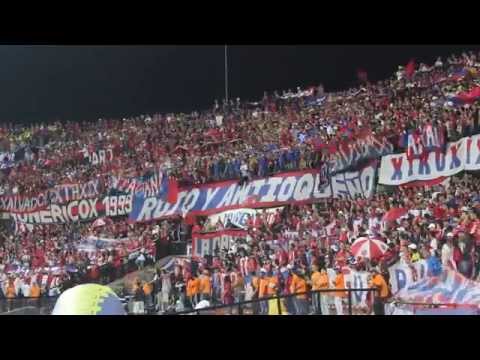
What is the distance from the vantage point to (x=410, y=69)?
588 cm

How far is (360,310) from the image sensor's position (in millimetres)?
5695

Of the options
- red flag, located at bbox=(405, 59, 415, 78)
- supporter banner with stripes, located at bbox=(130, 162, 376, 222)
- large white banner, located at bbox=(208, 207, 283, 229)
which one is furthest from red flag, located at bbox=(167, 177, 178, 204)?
red flag, located at bbox=(405, 59, 415, 78)

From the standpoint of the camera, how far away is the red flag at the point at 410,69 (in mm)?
5866

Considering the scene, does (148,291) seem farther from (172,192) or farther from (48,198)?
(48,198)

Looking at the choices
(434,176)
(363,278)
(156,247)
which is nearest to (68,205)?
(156,247)

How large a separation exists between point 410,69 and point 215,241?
7.56 feet

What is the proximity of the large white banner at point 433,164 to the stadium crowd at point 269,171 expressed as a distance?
0.09 m

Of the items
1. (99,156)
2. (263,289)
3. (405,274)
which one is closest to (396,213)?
(405,274)

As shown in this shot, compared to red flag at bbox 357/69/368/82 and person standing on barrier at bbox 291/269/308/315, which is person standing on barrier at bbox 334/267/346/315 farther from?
red flag at bbox 357/69/368/82

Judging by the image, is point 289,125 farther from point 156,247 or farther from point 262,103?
point 156,247

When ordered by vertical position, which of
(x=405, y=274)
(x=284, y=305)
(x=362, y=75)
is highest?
(x=362, y=75)

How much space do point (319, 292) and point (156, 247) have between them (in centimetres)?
158

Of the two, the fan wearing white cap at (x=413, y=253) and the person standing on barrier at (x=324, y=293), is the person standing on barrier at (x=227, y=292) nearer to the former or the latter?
the person standing on barrier at (x=324, y=293)
